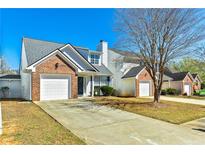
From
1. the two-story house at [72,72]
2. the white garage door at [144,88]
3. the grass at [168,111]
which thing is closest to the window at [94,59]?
the two-story house at [72,72]

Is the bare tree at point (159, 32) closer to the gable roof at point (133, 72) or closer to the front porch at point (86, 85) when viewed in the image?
the front porch at point (86, 85)

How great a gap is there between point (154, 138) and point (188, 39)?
9.46 metres

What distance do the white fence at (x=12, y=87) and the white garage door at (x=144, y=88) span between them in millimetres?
14861

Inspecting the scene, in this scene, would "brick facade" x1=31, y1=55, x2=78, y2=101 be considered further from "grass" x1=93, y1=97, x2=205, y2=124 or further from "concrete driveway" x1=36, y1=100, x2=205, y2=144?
"concrete driveway" x1=36, y1=100, x2=205, y2=144

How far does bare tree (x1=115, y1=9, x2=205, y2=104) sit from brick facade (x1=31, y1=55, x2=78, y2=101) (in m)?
5.60

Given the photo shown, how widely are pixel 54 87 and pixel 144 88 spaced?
13103 millimetres

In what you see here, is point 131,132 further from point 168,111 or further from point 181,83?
point 181,83

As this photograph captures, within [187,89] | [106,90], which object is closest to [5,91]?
[106,90]

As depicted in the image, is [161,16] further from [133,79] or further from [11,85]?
[11,85]

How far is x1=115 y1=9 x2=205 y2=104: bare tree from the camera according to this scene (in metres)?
12.5

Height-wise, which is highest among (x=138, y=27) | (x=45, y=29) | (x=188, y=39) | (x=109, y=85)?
(x=45, y=29)

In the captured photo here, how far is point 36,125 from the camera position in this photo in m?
7.17

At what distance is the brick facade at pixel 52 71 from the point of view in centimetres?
1453
